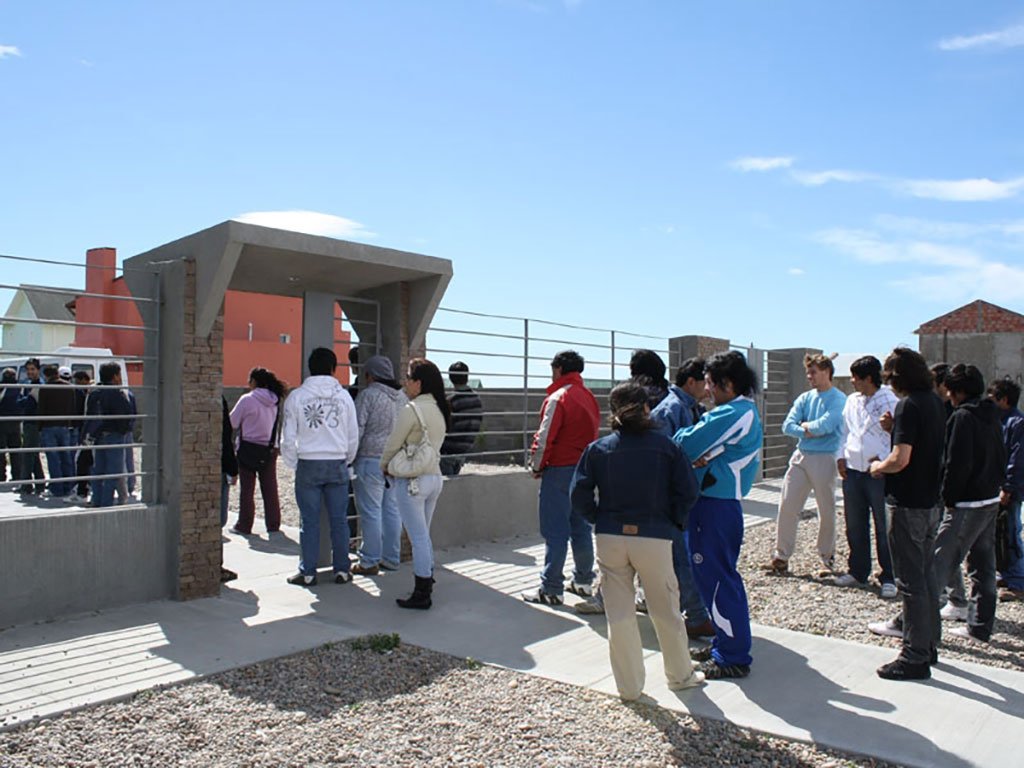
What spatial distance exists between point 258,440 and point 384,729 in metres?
5.89

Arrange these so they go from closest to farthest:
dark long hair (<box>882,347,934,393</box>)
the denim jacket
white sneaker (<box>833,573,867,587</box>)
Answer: the denim jacket < dark long hair (<box>882,347,934,393</box>) < white sneaker (<box>833,573,867,587</box>)

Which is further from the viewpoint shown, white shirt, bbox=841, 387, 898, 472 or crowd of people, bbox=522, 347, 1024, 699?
white shirt, bbox=841, 387, 898, 472

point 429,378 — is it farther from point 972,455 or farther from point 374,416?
point 972,455

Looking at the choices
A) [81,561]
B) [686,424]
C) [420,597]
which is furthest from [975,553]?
[81,561]

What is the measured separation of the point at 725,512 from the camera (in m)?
5.02

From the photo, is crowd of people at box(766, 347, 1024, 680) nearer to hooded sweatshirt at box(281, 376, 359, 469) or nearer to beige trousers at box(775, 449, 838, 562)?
beige trousers at box(775, 449, 838, 562)

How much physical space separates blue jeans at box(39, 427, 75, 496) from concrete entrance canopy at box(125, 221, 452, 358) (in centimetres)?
600

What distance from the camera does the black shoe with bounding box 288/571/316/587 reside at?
7.27m

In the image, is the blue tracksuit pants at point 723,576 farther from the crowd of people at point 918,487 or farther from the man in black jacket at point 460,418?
the man in black jacket at point 460,418

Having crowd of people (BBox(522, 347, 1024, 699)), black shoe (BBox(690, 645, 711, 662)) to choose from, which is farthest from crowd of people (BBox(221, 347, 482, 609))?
black shoe (BBox(690, 645, 711, 662))

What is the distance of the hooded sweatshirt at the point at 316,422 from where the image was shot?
276 inches

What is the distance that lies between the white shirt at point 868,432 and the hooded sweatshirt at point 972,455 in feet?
3.98

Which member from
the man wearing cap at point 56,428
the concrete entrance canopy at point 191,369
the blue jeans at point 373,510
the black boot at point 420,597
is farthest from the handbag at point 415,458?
the man wearing cap at point 56,428

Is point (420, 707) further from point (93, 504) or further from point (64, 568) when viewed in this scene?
point (93, 504)
